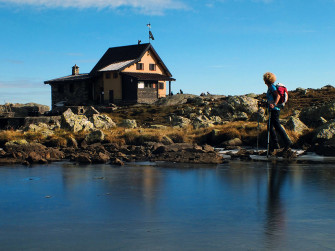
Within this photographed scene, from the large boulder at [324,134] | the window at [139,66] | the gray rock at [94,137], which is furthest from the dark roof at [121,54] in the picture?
the large boulder at [324,134]

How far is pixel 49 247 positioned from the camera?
5324 mm

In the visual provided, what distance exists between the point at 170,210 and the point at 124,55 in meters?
52.1

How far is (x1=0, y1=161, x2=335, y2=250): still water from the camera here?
5.54m

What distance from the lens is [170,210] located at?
731 centimetres

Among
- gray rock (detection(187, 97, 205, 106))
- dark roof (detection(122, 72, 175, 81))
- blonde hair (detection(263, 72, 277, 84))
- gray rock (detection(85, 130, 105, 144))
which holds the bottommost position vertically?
gray rock (detection(85, 130, 105, 144))

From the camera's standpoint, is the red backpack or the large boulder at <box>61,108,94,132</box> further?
the large boulder at <box>61,108,94,132</box>

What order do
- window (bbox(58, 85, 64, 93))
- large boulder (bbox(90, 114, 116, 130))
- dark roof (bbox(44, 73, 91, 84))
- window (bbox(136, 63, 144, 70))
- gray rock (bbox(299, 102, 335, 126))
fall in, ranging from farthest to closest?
1. window (bbox(58, 85, 64, 93))
2. dark roof (bbox(44, 73, 91, 84))
3. window (bbox(136, 63, 144, 70))
4. large boulder (bbox(90, 114, 116, 130))
5. gray rock (bbox(299, 102, 335, 126))

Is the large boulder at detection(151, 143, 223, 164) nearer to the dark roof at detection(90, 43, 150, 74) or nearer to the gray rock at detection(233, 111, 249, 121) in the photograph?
the gray rock at detection(233, 111, 249, 121)

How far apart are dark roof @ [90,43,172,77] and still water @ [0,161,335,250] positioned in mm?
43222

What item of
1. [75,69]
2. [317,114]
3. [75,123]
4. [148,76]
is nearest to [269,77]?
[317,114]

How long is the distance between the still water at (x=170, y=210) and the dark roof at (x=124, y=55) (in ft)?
142

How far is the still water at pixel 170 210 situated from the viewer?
218 inches

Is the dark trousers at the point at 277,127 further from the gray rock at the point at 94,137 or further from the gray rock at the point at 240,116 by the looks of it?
the gray rock at the point at 240,116

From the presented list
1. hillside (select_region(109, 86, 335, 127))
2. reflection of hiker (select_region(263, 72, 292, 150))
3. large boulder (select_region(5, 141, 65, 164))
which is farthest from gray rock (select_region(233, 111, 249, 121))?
reflection of hiker (select_region(263, 72, 292, 150))
